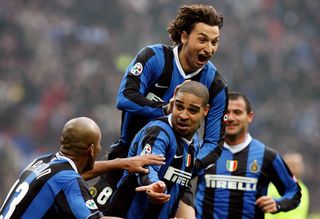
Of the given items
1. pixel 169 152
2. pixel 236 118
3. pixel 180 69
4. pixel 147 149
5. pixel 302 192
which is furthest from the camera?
pixel 302 192

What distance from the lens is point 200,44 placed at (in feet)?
18.8

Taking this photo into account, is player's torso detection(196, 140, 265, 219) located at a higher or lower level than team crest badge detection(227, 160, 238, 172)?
lower

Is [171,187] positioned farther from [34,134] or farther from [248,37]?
[248,37]

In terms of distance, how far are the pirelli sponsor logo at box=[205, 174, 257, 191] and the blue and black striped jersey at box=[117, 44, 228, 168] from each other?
136 centimetres

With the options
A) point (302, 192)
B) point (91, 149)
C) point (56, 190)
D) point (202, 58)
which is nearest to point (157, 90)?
point (202, 58)

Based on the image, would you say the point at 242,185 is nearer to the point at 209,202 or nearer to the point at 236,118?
the point at 209,202

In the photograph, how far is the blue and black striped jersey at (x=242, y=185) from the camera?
733 cm

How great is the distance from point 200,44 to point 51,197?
1717mm

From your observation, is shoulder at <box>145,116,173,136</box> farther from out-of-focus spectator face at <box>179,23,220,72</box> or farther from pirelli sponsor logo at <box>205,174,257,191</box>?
pirelli sponsor logo at <box>205,174,257,191</box>

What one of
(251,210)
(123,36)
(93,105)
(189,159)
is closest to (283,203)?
(251,210)

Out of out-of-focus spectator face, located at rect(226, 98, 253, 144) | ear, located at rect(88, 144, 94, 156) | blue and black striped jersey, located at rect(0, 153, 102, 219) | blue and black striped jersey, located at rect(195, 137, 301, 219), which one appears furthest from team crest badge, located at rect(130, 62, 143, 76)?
blue and black striped jersey, located at rect(195, 137, 301, 219)

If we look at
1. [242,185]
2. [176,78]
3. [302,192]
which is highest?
[176,78]

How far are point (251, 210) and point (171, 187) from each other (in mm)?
2024

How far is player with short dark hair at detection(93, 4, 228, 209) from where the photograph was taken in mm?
5727
